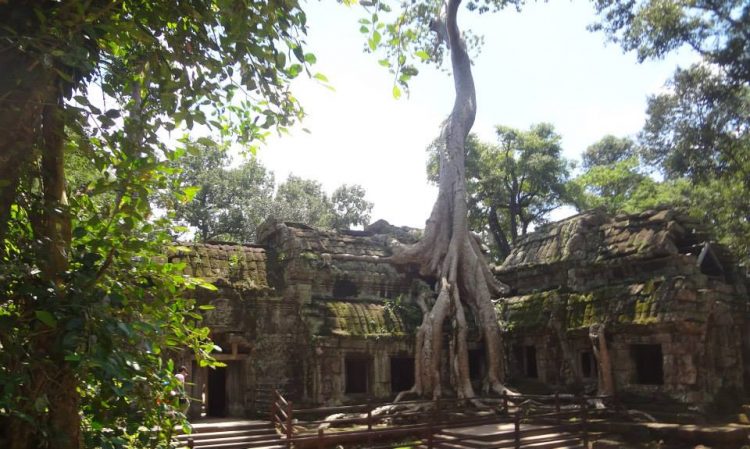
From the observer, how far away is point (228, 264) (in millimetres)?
16812

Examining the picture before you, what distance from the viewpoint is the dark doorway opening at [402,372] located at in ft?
61.2

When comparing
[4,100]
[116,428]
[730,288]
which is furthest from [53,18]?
[730,288]

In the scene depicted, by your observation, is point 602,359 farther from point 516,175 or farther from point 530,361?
point 516,175

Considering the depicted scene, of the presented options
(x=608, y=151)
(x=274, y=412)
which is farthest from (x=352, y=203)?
(x=274, y=412)

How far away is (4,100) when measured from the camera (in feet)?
11.3

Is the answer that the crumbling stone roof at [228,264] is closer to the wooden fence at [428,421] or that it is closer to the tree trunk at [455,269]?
the wooden fence at [428,421]

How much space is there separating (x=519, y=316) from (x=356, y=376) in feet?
17.2

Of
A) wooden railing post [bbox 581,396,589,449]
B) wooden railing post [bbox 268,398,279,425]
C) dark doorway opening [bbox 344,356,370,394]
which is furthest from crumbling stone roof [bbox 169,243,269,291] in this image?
wooden railing post [bbox 581,396,589,449]

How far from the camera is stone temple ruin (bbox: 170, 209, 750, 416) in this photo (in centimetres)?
1459

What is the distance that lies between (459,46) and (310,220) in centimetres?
1735

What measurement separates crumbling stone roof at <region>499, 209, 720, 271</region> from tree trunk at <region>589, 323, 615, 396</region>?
8.49 ft

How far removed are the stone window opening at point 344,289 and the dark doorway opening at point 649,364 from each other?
8.02m

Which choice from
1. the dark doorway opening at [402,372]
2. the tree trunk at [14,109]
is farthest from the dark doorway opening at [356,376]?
the tree trunk at [14,109]

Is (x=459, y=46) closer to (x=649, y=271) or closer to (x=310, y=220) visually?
(x=649, y=271)
